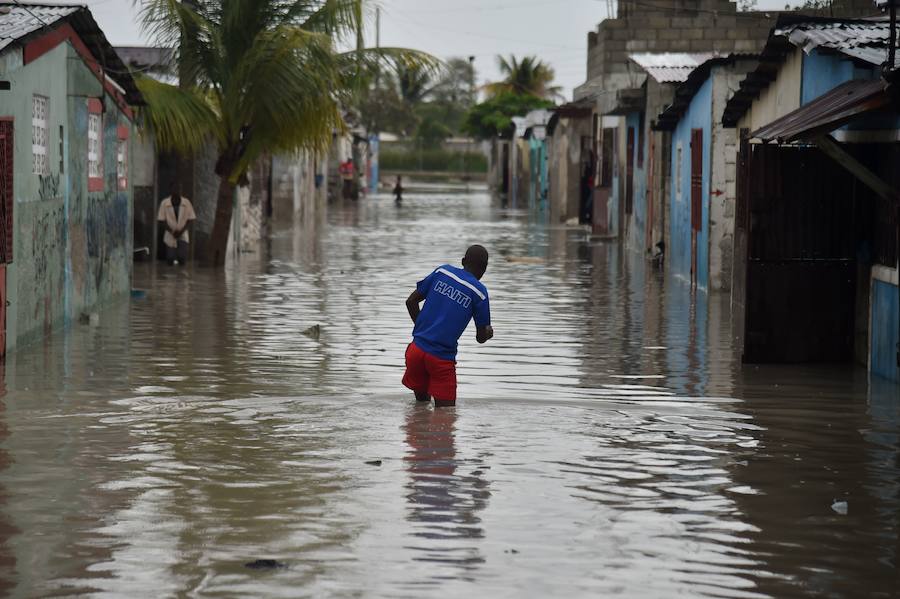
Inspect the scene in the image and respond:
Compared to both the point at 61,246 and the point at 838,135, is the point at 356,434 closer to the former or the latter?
the point at 838,135

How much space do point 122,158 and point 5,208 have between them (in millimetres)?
7082

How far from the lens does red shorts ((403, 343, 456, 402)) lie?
416 inches

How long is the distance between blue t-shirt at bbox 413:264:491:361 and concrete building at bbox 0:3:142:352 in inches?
170

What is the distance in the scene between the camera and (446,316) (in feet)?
34.2

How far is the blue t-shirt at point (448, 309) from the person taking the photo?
10.4m

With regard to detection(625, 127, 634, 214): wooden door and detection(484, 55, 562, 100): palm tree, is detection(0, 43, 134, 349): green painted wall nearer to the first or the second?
detection(625, 127, 634, 214): wooden door

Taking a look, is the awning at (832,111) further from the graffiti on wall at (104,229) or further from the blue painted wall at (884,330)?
the graffiti on wall at (104,229)

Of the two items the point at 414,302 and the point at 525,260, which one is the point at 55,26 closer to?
the point at 414,302

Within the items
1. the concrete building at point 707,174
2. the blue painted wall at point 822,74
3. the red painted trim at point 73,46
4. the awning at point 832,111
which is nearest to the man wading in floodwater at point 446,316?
the awning at point 832,111

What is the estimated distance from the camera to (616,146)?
35625 mm

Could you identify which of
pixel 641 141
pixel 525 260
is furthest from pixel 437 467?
pixel 641 141

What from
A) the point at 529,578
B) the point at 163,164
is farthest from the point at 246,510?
the point at 163,164

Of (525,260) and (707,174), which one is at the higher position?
(707,174)

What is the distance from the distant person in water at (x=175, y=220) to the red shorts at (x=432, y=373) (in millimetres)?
15104
